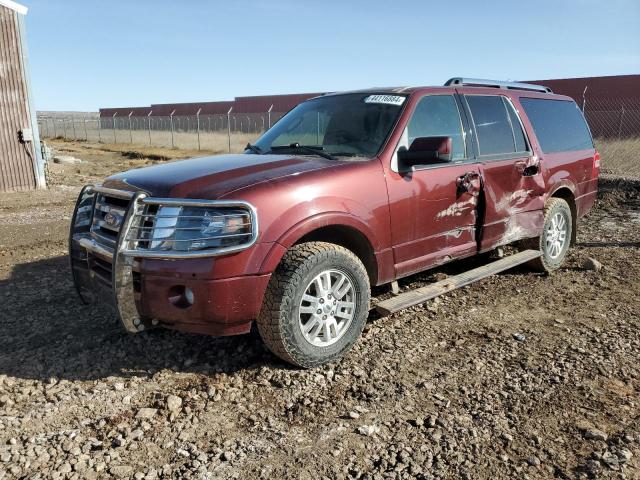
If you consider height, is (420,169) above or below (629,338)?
A: above

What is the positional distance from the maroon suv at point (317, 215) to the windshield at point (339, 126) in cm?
1

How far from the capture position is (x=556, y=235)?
19.4 ft

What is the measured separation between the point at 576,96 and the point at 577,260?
24.0 metres

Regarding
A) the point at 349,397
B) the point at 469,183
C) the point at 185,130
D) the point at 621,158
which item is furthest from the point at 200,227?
the point at 185,130

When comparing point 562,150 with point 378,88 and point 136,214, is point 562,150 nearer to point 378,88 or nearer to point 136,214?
point 378,88

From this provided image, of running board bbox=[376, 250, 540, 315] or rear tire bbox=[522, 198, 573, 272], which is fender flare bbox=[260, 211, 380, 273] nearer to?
running board bbox=[376, 250, 540, 315]

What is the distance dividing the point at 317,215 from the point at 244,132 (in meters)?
26.5

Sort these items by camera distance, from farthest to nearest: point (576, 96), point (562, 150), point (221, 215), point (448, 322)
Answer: point (576, 96)
point (562, 150)
point (448, 322)
point (221, 215)

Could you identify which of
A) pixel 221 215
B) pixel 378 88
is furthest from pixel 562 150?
pixel 221 215

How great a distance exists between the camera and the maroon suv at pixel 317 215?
3.20m

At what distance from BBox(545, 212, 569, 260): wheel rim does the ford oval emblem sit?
14.3ft

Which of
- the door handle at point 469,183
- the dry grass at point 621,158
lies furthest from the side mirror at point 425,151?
the dry grass at point 621,158

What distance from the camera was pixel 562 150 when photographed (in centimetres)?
589

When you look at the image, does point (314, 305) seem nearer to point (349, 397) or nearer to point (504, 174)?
point (349, 397)
